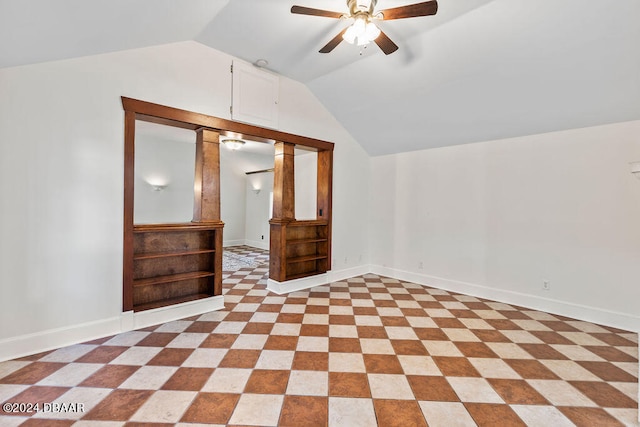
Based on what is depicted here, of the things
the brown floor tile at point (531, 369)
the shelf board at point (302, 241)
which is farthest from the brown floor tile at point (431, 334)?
the shelf board at point (302, 241)

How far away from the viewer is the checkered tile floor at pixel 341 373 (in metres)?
1.74

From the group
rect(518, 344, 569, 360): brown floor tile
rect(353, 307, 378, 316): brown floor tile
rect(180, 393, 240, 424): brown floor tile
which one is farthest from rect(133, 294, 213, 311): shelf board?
rect(518, 344, 569, 360): brown floor tile

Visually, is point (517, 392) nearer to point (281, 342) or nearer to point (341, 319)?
point (341, 319)

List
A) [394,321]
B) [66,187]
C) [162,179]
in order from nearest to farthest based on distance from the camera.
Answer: [66,187], [394,321], [162,179]

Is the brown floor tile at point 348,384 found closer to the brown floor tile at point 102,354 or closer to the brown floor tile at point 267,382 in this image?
the brown floor tile at point 267,382

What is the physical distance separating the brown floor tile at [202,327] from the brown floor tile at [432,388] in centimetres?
210

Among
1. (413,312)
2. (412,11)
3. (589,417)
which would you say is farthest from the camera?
(413,312)

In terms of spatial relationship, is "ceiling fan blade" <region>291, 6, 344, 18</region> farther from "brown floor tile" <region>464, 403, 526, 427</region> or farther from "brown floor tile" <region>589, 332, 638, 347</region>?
"brown floor tile" <region>589, 332, 638, 347</region>

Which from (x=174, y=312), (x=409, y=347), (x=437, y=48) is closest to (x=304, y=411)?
(x=409, y=347)

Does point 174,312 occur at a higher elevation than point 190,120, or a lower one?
lower

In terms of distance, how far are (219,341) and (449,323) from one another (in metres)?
2.61

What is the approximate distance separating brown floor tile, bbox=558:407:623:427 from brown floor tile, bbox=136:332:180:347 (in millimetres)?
3278

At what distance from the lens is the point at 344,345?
2.64 metres

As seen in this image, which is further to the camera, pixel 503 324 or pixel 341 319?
pixel 341 319
